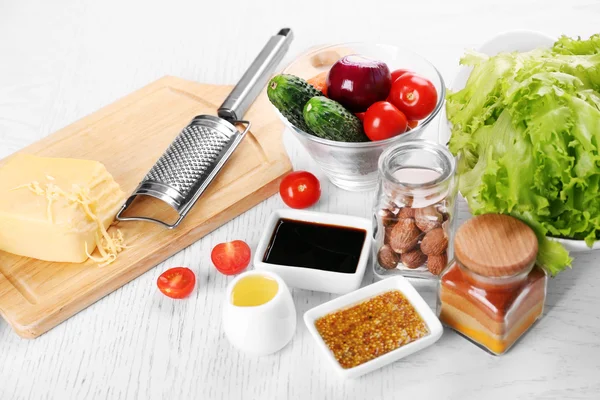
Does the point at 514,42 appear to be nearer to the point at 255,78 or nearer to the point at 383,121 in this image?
the point at 383,121

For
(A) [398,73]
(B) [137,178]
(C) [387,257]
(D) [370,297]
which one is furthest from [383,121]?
(B) [137,178]

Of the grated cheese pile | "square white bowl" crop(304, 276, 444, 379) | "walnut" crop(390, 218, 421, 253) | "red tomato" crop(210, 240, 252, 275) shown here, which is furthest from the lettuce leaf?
the grated cheese pile

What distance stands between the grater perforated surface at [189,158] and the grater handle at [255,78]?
155 mm

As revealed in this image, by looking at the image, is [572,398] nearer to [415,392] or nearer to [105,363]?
[415,392]

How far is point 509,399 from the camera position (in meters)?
1.82

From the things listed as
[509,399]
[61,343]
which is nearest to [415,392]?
[509,399]

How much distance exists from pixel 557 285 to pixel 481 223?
37 cm

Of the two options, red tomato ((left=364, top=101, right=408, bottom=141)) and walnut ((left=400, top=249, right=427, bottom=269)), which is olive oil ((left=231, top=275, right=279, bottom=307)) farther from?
red tomato ((left=364, top=101, right=408, bottom=141))

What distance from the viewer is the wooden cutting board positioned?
212cm

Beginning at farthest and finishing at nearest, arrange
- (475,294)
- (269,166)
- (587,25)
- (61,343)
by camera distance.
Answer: (587,25)
(269,166)
(61,343)
(475,294)

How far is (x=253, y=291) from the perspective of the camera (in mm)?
1927

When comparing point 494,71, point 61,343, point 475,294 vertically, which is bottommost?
point 61,343

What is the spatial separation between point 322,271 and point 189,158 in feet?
1.96

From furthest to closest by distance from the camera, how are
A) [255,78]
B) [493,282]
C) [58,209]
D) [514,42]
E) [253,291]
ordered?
[255,78], [514,42], [58,209], [253,291], [493,282]
